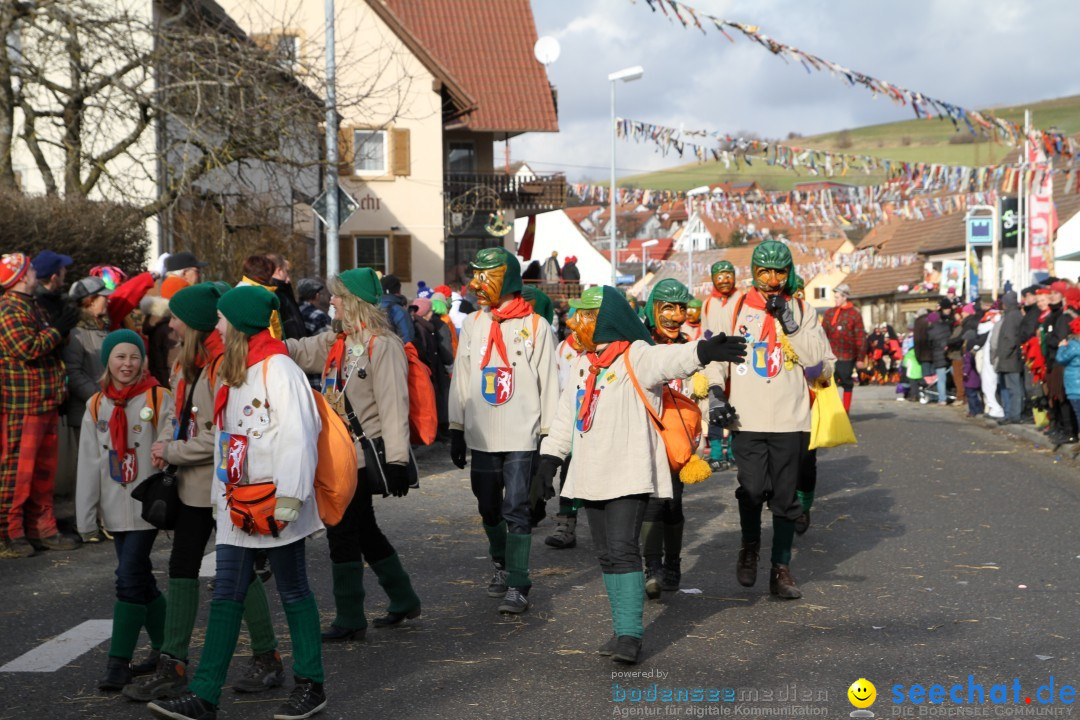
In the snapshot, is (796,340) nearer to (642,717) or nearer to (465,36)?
(642,717)

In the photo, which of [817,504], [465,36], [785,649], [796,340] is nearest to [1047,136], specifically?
[817,504]

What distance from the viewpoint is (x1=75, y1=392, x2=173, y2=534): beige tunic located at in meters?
6.15

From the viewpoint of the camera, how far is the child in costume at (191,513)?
5754 millimetres

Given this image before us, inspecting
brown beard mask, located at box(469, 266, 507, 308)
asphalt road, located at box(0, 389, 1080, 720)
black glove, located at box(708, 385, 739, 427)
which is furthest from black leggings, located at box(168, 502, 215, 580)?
black glove, located at box(708, 385, 739, 427)

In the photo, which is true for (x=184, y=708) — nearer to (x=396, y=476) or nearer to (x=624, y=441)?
(x=396, y=476)

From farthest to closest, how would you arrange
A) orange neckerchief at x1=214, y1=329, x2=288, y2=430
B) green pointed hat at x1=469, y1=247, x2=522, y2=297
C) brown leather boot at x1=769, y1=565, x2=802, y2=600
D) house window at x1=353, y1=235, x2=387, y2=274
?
house window at x1=353, y1=235, x2=387, y2=274 → green pointed hat at x1=469, y1=247, x2=522, y2=297 → brown leather boot at x1=769, y1=565, x2=802, y2=600 → orange neckerchief at x1=214, y1=329, x2=288, y2=430

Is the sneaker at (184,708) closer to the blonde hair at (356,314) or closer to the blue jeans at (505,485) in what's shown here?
the blonde hair at (356,314)

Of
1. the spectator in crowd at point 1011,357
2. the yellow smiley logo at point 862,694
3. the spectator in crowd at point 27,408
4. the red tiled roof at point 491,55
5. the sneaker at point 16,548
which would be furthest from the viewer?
the red tiled roof at point 491,55

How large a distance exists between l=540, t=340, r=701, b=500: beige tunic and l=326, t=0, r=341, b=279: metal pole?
10840mm

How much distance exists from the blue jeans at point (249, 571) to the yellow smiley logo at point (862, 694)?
2165 mm

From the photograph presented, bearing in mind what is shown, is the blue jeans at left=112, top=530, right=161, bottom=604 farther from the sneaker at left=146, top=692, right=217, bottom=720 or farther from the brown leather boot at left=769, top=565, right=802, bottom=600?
Result: the brown leather boot at left=769, top=565, right=802, bottom=600

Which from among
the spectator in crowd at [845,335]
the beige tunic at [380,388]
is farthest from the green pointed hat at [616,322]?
the spectator in crowd at [845,335]

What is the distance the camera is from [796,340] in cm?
802

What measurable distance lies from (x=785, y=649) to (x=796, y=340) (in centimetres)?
205
